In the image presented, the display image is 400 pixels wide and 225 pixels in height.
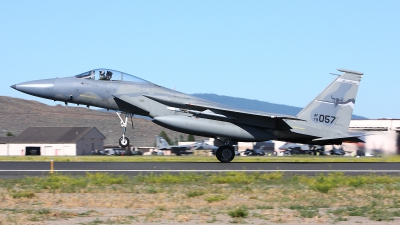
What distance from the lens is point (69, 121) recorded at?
96.4 meters

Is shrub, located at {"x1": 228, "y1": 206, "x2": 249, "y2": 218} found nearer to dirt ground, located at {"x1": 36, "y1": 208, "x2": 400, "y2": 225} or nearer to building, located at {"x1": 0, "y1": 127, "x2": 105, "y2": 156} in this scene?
dirt ground, located at {"x1": 36, "y1": 208, "x2": 400, "y2": 225}

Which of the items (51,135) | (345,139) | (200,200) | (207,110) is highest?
(51,135)

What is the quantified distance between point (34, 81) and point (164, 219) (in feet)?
47.2

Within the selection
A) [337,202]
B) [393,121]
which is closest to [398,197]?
[337,202]

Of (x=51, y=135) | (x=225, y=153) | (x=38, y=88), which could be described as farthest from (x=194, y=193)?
(x=51, y=135)

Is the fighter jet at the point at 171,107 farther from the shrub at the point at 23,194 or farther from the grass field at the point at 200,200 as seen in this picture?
the shrub at the point at 23,194

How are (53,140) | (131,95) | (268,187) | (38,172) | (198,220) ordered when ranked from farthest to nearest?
(53,140)
(131,95)
(38,172)
(268,187)
(198,220)

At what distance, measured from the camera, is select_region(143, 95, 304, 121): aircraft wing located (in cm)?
2147

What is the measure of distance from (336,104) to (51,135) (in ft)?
152

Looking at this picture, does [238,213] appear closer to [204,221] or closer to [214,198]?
[204,221]

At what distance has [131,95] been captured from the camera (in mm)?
21969

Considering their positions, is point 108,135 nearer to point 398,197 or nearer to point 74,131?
point 74,131

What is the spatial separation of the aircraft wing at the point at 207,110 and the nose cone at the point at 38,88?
384cm

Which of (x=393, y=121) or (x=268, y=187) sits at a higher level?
(x=393, y=121)
